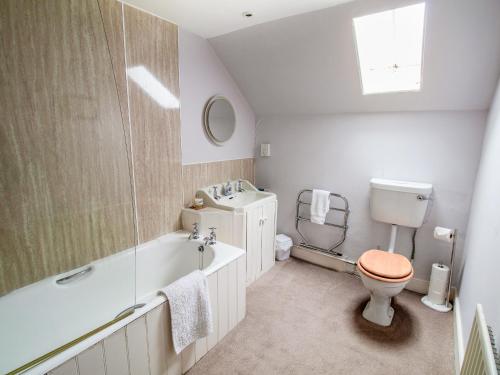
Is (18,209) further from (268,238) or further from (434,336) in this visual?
(434,336)

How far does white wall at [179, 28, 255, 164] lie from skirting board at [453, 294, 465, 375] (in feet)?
7.57

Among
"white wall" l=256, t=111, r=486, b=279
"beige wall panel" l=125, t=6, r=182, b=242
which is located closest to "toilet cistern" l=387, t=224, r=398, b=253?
"white wall" l=256, t=111, r=486, b=279

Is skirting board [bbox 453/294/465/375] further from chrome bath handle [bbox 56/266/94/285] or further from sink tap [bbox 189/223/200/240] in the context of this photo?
chrome bath handle [bbox 56/266/94/285]

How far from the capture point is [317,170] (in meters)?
2.84

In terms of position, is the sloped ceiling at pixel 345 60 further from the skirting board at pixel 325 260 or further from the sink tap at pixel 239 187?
the skirting board at pixel 325 260

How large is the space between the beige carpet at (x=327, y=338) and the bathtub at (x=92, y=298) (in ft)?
1.86

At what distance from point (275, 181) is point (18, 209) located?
2.33 metres

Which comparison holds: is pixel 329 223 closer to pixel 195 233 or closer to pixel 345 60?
pixel 195 233

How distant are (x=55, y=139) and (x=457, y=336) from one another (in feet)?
9.28

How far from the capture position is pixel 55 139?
60.7 inches

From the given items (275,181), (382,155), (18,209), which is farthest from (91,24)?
(382,155)

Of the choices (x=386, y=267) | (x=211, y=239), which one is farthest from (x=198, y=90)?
(x=386, y=267)

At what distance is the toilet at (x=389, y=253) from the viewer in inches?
73.9

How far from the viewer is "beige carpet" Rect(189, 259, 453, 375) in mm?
1644
